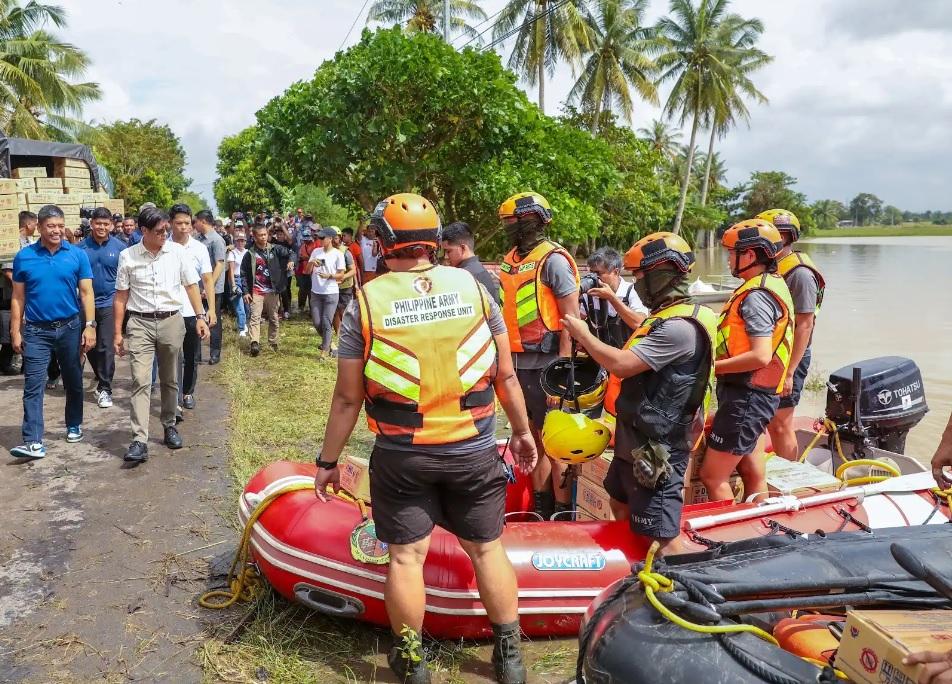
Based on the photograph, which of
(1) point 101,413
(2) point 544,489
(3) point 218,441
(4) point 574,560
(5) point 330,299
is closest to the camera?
(4) point 574,560

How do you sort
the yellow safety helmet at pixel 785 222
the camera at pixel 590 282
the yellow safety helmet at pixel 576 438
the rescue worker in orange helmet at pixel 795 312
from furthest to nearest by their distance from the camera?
1. the camera at pixel 590 282
2. the yellow safety helmet at pixel 785 222
3. the rescue worker in orange helmet at pixel 795 312
4. the yellow safety helmet at pixel 576 438

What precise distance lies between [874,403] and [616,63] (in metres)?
27.1

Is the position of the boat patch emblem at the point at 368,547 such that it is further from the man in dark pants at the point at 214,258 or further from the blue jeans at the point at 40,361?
the man in dark pants at the point at 214,258

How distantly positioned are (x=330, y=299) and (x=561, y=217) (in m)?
4.65

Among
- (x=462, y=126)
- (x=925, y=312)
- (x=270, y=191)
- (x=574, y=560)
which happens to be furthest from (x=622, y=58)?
(x=574, y=560)

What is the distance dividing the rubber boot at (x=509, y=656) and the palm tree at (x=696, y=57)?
98.9 ft

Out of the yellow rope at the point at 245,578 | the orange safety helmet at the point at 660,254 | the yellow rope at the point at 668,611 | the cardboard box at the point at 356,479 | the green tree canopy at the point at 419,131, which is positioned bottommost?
the yellow rope at the point at 245,578

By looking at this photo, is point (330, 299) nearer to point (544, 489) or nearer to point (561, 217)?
point (561, 217)

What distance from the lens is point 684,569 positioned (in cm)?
228

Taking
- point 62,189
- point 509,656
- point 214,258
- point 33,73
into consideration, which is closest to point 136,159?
point 33,73

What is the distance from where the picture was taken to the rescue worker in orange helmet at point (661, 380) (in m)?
2.99

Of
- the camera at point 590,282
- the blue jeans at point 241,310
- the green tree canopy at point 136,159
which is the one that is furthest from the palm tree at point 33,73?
the camera at point 590,282

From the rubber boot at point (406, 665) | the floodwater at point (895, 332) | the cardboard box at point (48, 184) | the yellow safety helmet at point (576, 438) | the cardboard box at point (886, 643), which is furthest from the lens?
the cardboard box at point (48, 184)

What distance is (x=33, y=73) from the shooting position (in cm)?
2525
